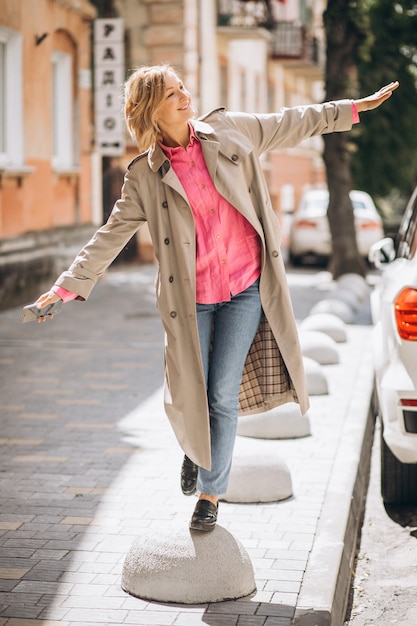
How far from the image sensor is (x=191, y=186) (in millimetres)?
4508

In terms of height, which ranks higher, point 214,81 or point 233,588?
point 214,81

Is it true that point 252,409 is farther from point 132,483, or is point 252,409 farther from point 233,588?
point 132,483

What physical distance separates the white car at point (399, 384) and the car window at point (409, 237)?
8 cm

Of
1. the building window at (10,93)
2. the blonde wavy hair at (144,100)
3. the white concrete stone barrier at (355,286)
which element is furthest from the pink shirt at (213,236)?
the white concrete stone barrier at (355,286)

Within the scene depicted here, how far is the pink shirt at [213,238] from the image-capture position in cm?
450

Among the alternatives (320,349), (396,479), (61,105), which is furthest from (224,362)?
(61,105)

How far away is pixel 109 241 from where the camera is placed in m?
4.60

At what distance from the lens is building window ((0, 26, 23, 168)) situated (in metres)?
15.1

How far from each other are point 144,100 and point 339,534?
2152mm

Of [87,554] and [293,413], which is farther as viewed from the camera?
[293,413]

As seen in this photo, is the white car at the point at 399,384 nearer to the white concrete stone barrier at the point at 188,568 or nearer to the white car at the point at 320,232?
the white concrete stone barrier at the point at 188,568

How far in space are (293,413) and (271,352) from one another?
2766mm

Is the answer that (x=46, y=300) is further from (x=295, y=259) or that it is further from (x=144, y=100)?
(x=295, y=259)

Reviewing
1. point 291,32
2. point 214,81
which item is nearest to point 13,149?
point 214,81
